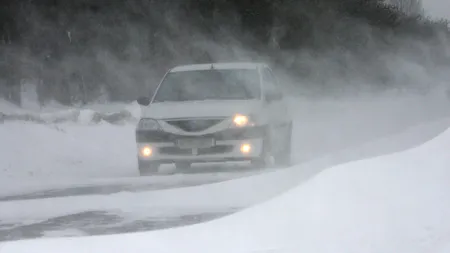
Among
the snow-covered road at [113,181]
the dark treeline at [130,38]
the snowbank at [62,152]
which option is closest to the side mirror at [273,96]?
the snow-covered road at [113,181]

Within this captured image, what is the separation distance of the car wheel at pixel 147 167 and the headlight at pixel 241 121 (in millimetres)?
1278

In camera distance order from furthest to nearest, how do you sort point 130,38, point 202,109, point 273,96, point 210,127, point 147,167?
point 130,38 → point 273,96 → point 147,167 → point 202,109 → point 210,127

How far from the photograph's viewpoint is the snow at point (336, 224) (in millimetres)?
5379

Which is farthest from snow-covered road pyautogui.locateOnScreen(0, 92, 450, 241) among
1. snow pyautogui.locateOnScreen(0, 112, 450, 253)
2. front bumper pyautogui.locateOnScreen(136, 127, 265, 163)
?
snow pyautogui.locateOnScreen(0, 112, 450, 253)

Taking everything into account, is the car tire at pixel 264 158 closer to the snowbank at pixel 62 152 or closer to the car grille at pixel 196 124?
the car grille at pixel 196 124

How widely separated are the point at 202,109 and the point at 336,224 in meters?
6.11

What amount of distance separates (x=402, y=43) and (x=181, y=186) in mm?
29528

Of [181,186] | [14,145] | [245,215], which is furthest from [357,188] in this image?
[14,145]

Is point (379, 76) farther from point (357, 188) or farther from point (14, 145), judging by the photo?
point (357, 188)

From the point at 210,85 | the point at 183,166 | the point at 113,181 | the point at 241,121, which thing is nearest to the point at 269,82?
the point at 210,85

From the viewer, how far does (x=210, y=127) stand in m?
11.4

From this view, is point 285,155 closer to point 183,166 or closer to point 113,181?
point 183,166

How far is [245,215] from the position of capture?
600 cm

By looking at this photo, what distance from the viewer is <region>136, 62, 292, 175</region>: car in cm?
1140
